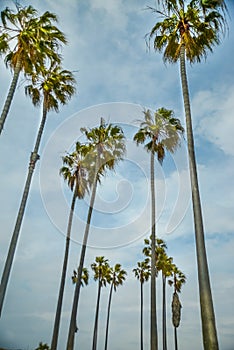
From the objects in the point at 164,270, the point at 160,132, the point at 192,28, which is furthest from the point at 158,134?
the point at 164,270

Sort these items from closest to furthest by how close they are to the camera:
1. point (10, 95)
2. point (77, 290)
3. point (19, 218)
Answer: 1. point (10, 95)
2. point (19, 218)
3. point (77, 290)

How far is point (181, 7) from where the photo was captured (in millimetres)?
12945

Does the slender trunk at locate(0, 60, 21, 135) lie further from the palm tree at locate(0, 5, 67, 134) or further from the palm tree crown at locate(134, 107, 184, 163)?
the palm tree crown at locate(134, 107, 184, 163)

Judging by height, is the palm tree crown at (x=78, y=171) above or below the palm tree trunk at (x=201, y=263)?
above

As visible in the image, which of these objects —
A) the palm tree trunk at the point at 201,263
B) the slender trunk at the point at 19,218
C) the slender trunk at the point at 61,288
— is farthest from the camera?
the slender trunk at the point at 61,288

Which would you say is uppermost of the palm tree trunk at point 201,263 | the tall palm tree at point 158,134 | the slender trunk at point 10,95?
the tall palm tree at point 158,134

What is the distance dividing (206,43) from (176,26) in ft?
4.75

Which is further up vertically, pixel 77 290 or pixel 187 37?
pixel 187 37

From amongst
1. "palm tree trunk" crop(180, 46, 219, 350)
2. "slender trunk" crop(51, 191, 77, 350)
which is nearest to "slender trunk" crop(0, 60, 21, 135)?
"palm tree trunk" crop(180, 46, 219, 350)

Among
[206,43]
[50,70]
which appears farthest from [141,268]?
[206,43]

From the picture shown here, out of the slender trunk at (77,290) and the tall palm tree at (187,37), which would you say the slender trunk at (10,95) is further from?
the slender trunk at (77,290)

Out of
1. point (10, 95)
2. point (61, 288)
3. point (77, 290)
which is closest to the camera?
point (10, 95)

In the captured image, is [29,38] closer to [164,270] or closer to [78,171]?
[78,171]

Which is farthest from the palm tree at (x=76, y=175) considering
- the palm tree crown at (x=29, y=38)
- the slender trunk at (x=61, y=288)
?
the palm tree crown at (x=29, y=38)
